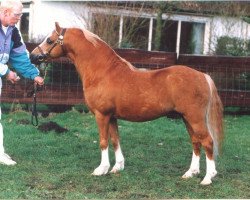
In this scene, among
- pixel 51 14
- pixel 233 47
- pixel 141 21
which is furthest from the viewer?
pixel 141 21

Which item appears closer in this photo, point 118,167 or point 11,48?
point 118,167

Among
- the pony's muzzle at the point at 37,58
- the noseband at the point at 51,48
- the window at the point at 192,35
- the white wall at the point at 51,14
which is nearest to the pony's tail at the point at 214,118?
the noseband at the point at 51,48

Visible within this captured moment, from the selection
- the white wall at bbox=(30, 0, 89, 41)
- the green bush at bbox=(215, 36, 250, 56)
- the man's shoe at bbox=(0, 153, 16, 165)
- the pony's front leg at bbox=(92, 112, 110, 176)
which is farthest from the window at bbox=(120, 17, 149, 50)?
the pony's front leg at bbox=(92, 112, 110, 176)

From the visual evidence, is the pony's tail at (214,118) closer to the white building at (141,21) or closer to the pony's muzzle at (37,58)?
the pony's muzzle at (37,58)

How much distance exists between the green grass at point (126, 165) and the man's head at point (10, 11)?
1916mm

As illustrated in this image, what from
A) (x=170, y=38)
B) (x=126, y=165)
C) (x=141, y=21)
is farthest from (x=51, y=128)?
(x=170, y=38)

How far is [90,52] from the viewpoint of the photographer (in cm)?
676

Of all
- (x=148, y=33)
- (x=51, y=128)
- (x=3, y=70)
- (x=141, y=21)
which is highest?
(x=141, y=21)

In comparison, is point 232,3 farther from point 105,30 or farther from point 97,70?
point 97,70

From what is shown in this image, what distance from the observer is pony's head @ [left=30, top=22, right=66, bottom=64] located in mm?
6762

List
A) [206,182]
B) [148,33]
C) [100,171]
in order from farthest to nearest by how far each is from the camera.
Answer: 1. [148,33]
2. [100,171]
3. [206,182]

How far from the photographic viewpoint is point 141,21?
20562 mm

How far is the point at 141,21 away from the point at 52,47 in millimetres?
14057

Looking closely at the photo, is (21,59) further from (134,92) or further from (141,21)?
(141,21)
